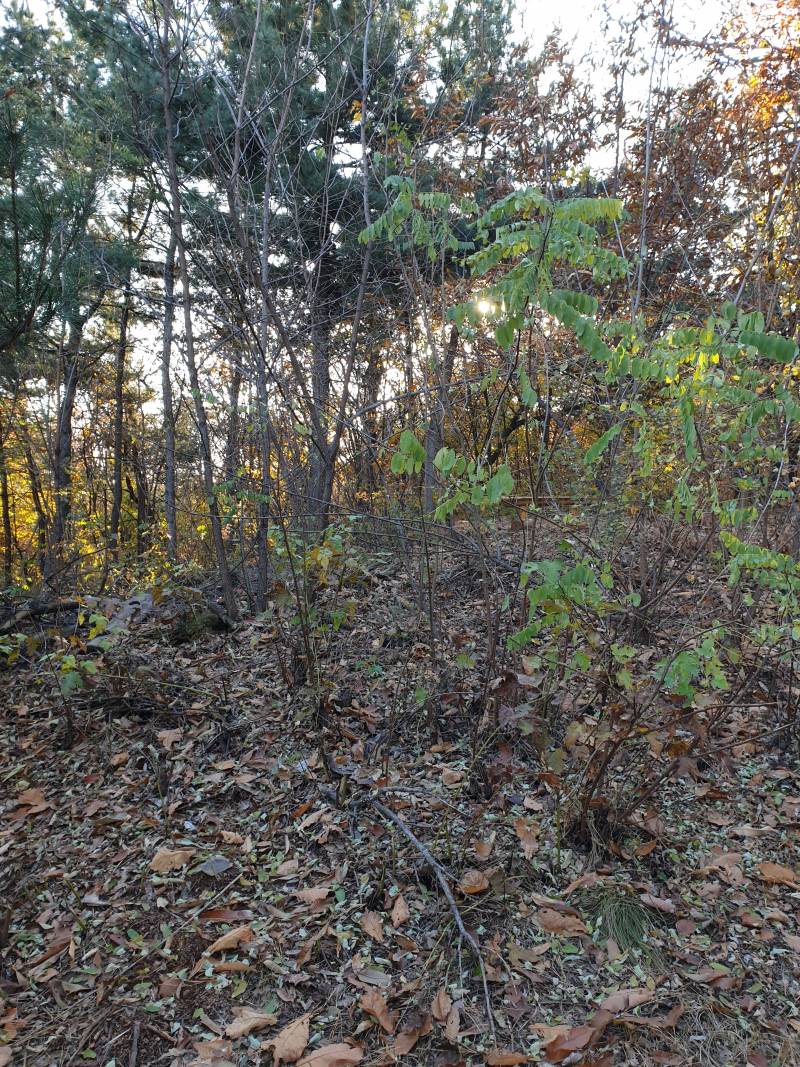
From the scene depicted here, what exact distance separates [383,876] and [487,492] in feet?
5.15

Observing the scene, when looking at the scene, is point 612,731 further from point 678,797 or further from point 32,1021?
point 32,1021

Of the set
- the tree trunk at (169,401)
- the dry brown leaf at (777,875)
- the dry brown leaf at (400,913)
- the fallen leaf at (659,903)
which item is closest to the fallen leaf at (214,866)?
the dry brown leaf at (400,913)

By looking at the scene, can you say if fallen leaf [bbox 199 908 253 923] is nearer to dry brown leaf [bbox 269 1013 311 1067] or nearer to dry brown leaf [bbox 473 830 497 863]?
dry brown leaf [bbox 269 1013 311 1067]

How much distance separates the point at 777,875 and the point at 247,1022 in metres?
2.07

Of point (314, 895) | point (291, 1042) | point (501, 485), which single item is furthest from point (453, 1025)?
point (501, 485)

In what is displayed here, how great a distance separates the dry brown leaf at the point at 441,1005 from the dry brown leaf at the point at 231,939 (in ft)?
2.27

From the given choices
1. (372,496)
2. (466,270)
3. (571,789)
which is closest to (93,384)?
(466,270)

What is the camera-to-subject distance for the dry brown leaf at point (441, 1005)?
6.70 ft

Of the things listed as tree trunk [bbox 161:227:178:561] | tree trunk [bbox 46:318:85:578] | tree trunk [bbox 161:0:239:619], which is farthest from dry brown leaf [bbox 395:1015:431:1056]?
tree trunk [bbox 161:227:178:561]

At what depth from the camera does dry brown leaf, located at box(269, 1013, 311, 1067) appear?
75.2 inches

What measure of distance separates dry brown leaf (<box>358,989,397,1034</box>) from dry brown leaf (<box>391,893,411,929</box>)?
0.91 feet

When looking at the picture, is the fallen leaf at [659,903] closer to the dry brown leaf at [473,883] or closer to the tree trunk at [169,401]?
the dry brown leaf at [473,883]

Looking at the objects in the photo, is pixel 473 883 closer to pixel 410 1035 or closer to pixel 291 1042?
pixel 410 1035

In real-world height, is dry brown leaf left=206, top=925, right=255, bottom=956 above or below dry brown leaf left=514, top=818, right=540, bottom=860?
below
